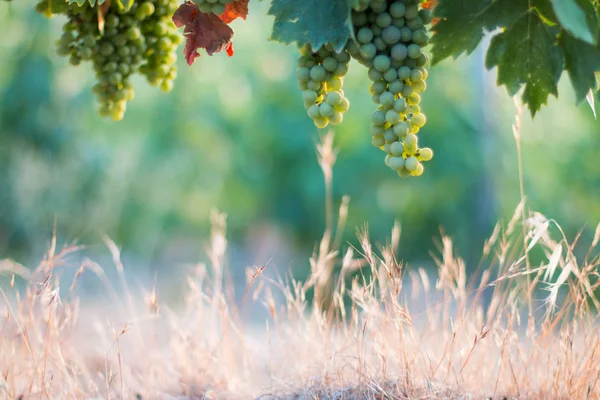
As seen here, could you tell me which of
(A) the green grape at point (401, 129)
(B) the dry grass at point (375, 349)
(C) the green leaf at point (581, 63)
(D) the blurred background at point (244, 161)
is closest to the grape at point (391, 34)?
(A) the green grape at point (401, 129)

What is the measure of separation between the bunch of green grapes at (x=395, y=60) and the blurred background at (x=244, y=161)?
3355 millimetres

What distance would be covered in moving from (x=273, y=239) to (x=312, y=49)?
16.3ft

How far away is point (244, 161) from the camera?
5.39 m

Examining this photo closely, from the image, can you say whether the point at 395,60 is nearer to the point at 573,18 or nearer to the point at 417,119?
the point at 417,119

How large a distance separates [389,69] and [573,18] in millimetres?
223

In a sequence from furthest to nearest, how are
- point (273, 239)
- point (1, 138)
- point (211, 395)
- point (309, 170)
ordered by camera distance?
point (273, 239) < point (309, 170) < point (1, 138) < point (211, 395)

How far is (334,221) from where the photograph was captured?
5.30 meters

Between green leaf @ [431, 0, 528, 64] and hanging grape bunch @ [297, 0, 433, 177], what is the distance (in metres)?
0.02

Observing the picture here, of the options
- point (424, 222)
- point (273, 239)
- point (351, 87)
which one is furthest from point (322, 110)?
point (273, 239)

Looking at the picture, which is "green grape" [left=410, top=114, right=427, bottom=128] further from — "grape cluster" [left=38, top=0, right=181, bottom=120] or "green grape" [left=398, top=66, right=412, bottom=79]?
"grape cluster" [left=38, top=0, right=181, bottom=120]

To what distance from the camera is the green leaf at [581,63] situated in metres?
0.80

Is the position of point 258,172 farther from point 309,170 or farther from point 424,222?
point 424,222

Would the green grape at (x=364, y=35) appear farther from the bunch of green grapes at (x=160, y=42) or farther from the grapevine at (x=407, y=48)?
the bunch of green grapes at (x=160, y=42)

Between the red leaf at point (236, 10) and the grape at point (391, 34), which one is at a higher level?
the red leaf at point (236, 10)
